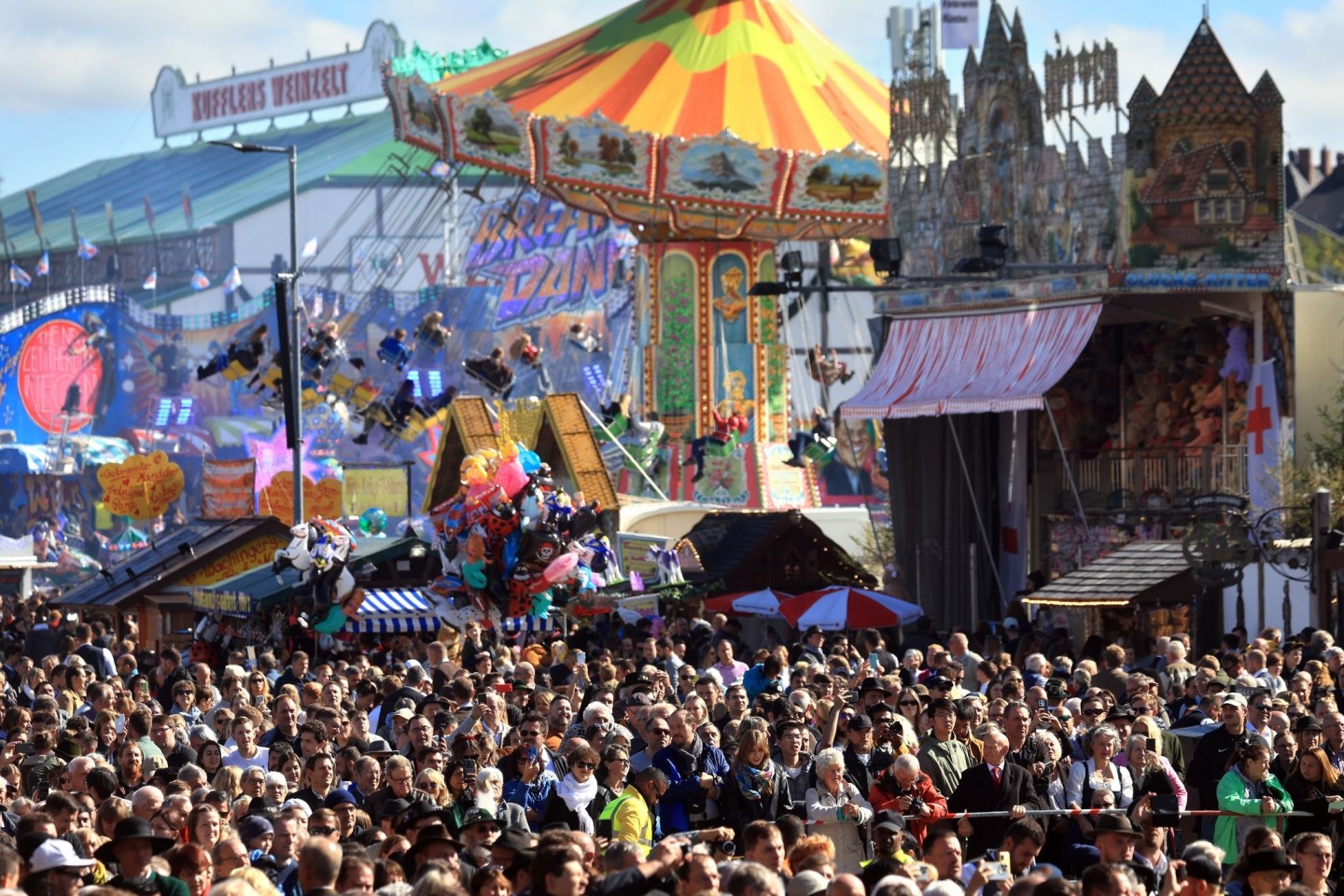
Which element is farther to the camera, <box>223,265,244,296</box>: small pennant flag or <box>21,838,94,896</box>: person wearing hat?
<box>223,265,244,296</box>: small pennant flag

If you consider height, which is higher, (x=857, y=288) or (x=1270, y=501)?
(x=857, y=288)

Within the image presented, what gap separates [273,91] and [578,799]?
101330 mm

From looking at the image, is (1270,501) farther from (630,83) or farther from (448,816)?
(448,816)

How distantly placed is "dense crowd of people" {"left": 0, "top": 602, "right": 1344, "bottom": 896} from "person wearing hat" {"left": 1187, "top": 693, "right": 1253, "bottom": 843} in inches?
0.5

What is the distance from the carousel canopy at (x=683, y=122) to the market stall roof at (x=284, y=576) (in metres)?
9.48

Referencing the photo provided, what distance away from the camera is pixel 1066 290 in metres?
28.8

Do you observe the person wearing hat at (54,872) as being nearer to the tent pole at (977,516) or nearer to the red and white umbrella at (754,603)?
the red and white umbrella at (754,603)

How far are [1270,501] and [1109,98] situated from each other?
16.4 ft

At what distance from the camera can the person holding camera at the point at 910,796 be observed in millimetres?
11102

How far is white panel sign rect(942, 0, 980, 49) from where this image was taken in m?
30.6

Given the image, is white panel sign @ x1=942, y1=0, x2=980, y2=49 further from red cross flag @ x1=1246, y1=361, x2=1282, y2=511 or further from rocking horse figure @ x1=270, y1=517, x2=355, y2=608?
rocking horse figure @ x1=270, y1=517, x2=355, y2=608

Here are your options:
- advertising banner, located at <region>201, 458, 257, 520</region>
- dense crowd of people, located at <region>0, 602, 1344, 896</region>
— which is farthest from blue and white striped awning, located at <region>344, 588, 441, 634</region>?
advertising banner, located at <region>201, 458, 257, 520</region>

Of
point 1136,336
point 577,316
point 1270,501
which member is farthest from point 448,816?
point 577,316

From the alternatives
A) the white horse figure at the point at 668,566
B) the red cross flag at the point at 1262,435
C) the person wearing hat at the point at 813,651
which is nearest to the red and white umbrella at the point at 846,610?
the white horse figure at the point at 668,566
